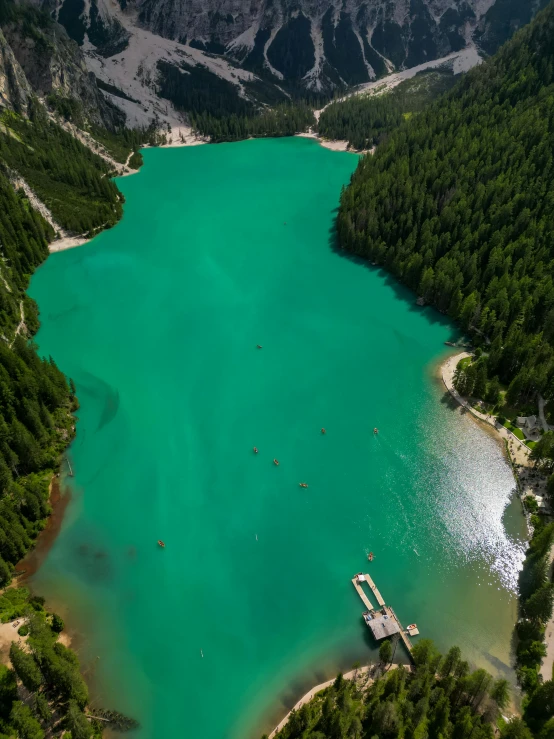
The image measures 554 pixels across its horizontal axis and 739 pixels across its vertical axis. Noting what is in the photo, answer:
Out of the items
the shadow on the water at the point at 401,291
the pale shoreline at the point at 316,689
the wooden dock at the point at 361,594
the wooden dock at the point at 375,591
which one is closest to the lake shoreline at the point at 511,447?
the shadow on the water at the point at 401,291

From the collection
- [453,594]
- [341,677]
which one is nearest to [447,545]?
[453,594]

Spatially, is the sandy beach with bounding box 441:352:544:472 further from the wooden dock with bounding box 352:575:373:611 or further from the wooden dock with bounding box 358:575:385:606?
the wooden dock with bounding box 352:575:373:611

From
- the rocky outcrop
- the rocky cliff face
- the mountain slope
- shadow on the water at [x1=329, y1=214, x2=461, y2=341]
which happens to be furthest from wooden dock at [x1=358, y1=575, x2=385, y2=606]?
the rocky cliff face

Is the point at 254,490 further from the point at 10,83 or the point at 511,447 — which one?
the point at 10,83

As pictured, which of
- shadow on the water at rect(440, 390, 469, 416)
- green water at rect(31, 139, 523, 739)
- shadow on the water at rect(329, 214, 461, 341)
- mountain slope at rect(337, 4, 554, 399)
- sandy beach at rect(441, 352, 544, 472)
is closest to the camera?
green water at rect(31, 139, 523, 739)

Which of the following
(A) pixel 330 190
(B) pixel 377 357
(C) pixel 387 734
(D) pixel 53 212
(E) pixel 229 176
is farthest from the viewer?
(E) pixel 229 176

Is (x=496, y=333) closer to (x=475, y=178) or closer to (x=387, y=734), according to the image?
(x=475, y=178)
